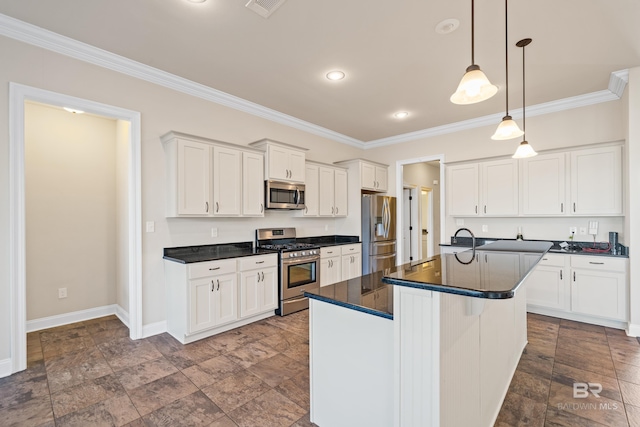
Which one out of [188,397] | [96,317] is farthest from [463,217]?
[96,317]

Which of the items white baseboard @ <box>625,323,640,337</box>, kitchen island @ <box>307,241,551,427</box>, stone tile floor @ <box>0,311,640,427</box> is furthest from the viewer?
white baseboard @ <box>625,323,640,337</box>

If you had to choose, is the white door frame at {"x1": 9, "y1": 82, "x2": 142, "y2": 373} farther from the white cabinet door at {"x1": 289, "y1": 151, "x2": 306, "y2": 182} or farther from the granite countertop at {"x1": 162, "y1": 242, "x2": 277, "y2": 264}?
the white cabinet door at {"x1": 289, "y1": 151, "x2": 306, "y2": 182}

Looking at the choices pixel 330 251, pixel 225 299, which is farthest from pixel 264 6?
pixel 330 251

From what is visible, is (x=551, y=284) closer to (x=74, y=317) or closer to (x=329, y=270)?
(x=329, y=270)

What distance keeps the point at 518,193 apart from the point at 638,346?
81.9 inches

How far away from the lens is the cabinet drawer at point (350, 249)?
16.2 ft

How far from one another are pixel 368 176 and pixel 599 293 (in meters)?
3.52

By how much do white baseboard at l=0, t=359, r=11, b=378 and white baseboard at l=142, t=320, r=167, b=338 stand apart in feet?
3.35

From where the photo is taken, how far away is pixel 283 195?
4.33 m

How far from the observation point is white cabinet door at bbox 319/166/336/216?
5.02m

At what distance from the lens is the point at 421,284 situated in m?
1.27

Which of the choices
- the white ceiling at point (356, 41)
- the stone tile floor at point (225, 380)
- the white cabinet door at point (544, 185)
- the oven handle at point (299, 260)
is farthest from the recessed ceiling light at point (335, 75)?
the stone tile floor at point (225, 380)

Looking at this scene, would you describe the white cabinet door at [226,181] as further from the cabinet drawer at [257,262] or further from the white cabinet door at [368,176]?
the white cabinet door at [368,176]

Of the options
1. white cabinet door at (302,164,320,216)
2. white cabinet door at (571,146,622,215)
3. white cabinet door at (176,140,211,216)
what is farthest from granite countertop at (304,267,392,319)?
white cabinet door at (571,146,622,215)
